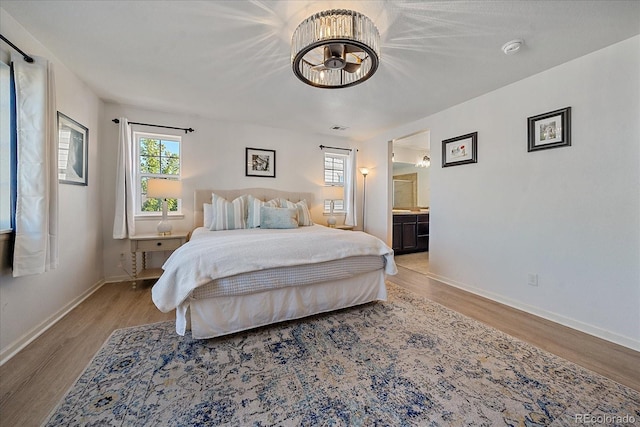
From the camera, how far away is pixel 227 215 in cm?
338

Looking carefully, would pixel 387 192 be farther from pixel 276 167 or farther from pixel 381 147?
pixel 276 167

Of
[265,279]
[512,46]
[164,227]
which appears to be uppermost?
[512,46]

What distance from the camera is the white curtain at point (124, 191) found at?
126 inches

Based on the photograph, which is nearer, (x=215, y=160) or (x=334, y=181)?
(x=215, y=160)

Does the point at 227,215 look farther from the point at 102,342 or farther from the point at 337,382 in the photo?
the point at 337,382

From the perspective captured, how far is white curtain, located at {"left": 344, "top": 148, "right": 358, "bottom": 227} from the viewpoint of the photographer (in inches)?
193

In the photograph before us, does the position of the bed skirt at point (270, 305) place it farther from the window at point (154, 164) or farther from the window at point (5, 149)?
the window at point (154, 164)

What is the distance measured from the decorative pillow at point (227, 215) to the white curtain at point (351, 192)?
7.06ft

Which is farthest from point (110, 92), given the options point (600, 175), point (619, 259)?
point (619, 259)

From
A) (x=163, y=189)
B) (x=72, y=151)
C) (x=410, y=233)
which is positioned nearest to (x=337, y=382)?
(x=163, y=189)

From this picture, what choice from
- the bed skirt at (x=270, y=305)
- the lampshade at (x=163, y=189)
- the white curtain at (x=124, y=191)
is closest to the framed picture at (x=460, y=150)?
the bed skirt at (x=270, y=305)

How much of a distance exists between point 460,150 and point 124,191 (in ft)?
14.5

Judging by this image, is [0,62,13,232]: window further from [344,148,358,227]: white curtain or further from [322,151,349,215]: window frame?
[344,148,358,227]: white curtain

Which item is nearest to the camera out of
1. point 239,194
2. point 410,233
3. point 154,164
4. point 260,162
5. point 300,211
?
point 154,164
